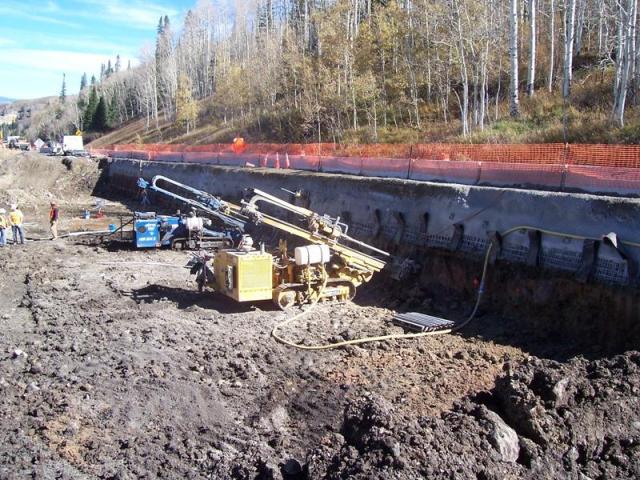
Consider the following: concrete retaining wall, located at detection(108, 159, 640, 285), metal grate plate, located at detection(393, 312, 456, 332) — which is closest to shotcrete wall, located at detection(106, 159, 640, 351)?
concrete retaining wall, located at detection(108, 159, 640, 285)

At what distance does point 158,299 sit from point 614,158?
10.8 metres

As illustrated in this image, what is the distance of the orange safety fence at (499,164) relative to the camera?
13164 millimetres

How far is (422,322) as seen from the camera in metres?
12.4

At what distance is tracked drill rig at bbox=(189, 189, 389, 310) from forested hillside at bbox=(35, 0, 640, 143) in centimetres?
970

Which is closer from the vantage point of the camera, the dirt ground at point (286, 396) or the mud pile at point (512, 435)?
the mud pile at point (512, 435)

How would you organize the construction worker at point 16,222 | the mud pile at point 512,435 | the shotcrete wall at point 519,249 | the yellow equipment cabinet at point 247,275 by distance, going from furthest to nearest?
1. the construction worker at point 16,222
2. the yellow equipment cabinet at point 247,275
3. the shotcrete wall at point 519,249
4. the mud pile at point 512,435

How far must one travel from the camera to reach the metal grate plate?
12148mm

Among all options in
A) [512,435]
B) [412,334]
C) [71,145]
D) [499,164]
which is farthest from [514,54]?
[71,145]

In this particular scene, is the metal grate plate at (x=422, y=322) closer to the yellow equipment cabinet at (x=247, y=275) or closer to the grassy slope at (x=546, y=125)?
the yellow equipment cabinet at (x=247, y=275)

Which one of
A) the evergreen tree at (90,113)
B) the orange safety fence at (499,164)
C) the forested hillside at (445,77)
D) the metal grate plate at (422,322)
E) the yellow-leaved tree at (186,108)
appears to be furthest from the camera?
the evergreen tree at (90,113)

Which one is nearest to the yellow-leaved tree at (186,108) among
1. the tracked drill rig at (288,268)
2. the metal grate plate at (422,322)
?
the tracked drill rig at (288,268)

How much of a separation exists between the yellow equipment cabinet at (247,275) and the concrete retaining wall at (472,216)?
454cm

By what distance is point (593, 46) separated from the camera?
3225 cm

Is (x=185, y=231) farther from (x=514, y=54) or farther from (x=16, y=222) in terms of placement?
(x=514, y=54)
